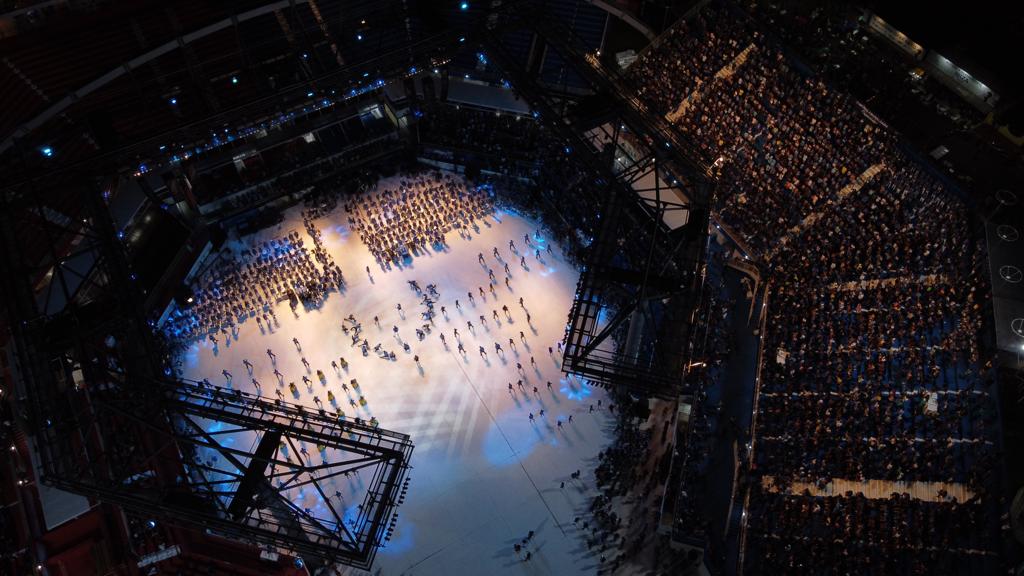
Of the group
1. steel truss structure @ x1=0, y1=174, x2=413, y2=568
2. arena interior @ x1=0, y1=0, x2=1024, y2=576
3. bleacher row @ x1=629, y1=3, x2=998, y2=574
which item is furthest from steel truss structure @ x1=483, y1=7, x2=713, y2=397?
steel truss structure @ x1=0, y1=174, x2=413, y2=568

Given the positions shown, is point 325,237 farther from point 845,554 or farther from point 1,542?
point 845,554

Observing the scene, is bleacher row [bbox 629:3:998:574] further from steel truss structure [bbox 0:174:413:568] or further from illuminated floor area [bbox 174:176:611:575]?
steel truss structure [bbox 0:174:413:568]

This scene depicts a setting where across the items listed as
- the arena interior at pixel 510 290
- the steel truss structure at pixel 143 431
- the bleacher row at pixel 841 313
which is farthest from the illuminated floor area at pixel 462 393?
the bleacher row at pixel 841 313

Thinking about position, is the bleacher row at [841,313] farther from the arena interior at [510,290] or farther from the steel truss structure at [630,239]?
the steel truss structure at [630,239]

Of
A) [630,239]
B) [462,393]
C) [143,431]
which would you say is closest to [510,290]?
[462,393]

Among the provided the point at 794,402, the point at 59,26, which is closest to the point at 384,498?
the point at 794,402

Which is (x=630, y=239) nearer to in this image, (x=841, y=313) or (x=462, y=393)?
(x=841, y=313)
